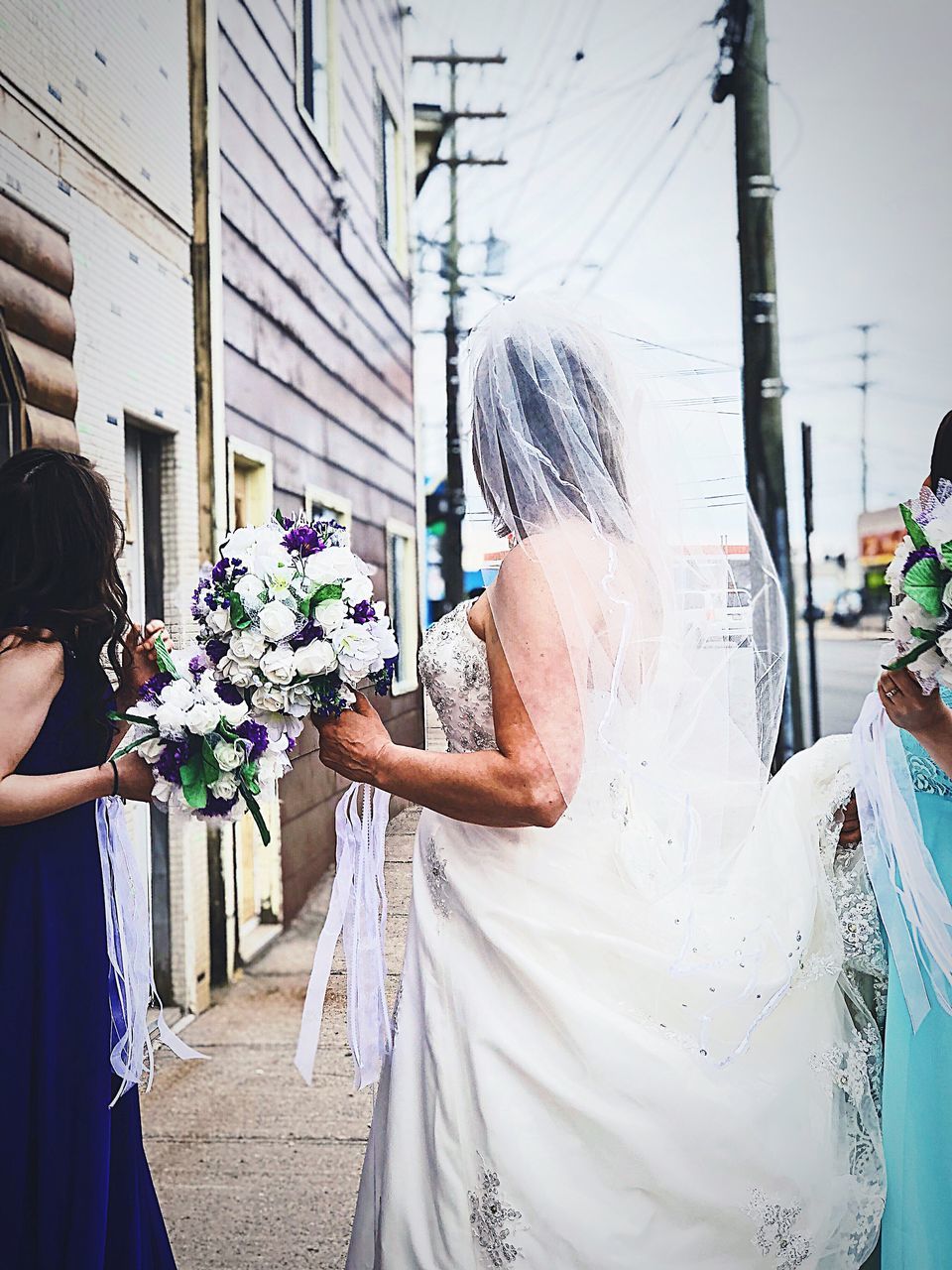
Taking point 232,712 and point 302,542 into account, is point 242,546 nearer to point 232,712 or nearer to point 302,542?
point 302,542

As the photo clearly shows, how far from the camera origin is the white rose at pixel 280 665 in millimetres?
1618

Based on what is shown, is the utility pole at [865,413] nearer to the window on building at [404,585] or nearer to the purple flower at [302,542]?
the window on building at [404,585]

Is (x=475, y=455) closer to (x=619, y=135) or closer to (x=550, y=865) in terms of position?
(x=550, y=865)

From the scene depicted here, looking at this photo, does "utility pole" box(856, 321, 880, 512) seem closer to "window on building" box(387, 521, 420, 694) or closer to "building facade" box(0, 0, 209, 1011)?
"window on building" box(387, 521, 420, 694)

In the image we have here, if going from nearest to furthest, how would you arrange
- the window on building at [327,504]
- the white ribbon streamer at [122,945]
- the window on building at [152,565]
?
the white ribbon streamer at [122,945], the window on building at [152,565], the window on building at [327,504]

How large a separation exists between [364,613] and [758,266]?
10.8ft

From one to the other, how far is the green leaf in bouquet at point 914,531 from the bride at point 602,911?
0.99 ft

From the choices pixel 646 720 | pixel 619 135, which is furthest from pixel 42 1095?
pixel 619 135

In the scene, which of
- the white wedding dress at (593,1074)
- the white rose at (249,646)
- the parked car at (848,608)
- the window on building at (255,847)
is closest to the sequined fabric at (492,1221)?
the white wedding dress at (593,1074)

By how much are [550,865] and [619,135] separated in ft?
12.0

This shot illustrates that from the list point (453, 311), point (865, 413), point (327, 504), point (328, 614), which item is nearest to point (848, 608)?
point (865, 413)

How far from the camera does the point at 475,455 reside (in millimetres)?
1663

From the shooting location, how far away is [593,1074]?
149 cm

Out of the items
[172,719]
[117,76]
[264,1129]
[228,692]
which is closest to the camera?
[172,719]
